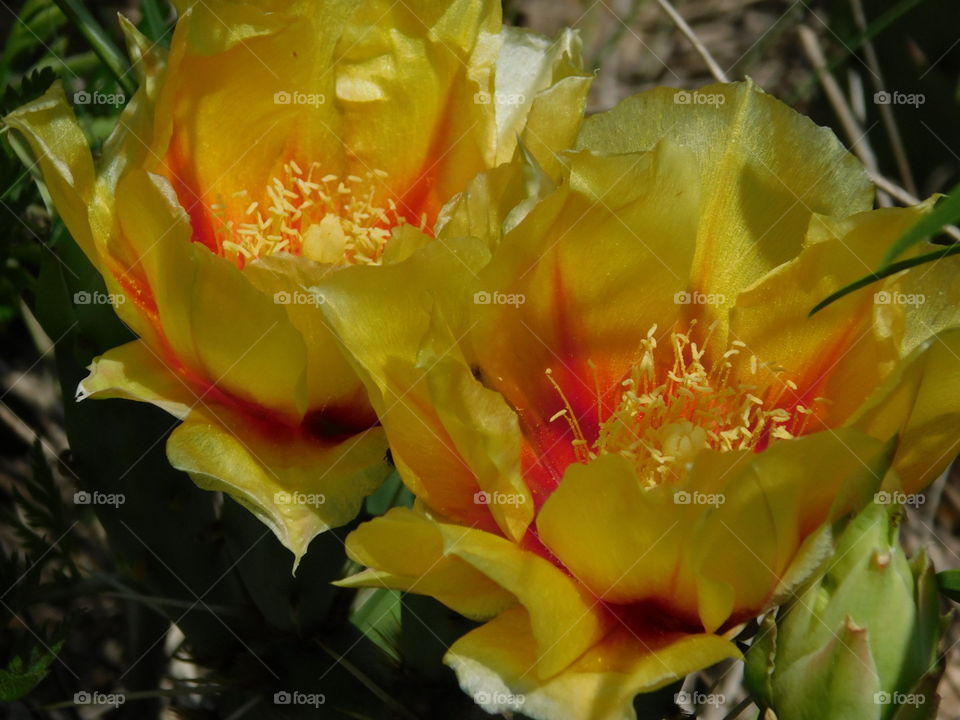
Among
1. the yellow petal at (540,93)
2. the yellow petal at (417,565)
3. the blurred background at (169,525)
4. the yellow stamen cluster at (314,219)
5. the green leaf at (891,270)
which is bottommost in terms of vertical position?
the blurred background at (169,525)

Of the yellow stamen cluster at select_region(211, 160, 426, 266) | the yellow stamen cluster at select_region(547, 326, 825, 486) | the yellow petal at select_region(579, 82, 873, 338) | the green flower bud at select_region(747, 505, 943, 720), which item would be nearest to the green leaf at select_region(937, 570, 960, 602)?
the green flower bud at select_region(747, 505, 943, 720)

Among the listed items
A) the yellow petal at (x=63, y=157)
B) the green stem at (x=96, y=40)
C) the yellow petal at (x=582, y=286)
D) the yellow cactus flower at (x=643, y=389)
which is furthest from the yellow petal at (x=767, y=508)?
the green stem at (x=96, y=40)

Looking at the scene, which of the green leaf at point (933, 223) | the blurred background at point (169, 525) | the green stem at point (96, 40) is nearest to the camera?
the green leaf at point (933, 223)

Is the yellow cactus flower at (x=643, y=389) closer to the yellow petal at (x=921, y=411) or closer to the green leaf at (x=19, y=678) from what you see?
the yellow petal at (x=921, y=411)

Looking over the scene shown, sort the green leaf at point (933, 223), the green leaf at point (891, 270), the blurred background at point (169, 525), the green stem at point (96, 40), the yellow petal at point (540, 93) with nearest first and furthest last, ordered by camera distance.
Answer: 1. the green leaf at point (933, 223)
2. the green leaf at point (891, 270)
3. the yellow petal at point (540, 93)
4. the blurred background at point (169, 525)
5. the green stem at point (96, 40)

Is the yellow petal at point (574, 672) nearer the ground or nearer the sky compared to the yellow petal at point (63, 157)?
nearer the ground

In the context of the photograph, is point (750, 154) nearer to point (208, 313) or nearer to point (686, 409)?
point (686, 409)

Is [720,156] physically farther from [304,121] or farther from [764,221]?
[304,121]
